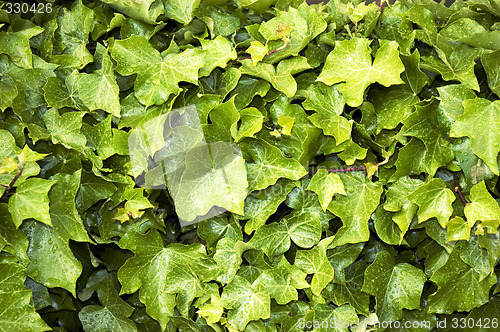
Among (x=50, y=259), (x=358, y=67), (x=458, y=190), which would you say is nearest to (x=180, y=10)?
(x=358, y=67)

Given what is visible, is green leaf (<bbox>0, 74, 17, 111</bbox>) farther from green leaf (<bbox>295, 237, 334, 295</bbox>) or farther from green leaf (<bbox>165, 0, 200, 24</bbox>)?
green leaf (<bbox>295, 237, 334, 295</bbox>)

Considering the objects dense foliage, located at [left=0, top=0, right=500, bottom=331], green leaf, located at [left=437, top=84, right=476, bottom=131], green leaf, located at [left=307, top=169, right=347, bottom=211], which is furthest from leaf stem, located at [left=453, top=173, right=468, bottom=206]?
green leaf, located at [left=307, top=169, right=347, bottom=211]

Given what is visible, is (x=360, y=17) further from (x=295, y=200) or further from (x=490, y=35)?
(x=295, y=200)

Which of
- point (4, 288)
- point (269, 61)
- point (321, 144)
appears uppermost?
point (269, 61)

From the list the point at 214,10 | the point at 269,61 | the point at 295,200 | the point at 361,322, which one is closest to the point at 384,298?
the point at 361,322

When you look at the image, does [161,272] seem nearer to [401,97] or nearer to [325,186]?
[325,186]

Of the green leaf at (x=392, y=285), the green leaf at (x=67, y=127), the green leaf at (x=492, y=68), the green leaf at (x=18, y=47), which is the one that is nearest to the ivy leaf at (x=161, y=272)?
the green leaf at (x=67, y=127)
